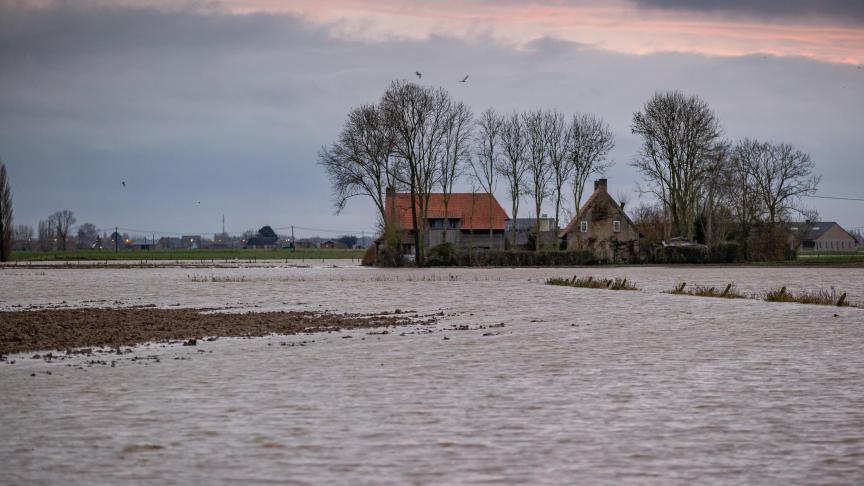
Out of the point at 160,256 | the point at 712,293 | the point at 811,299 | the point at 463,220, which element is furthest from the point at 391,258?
the point at 160,256

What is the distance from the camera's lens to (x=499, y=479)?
9047 mm

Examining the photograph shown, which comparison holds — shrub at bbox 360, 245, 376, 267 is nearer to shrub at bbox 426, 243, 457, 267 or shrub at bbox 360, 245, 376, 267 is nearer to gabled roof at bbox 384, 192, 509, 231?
shrub at bbox 426, 243, 457, 267

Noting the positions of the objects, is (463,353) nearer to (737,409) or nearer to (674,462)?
(737,409)

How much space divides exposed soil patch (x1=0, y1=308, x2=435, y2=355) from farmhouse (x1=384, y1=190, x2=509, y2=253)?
263ft

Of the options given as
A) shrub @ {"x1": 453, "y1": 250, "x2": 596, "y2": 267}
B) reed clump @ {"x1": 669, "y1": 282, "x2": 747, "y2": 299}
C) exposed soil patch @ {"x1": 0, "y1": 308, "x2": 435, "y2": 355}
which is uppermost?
shrub @ {"x1": 453, "y1": 250, "x2": 596, "y2": 267}

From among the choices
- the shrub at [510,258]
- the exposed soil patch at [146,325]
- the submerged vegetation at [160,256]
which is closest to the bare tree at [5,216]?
the submerged vegetation at [160,256]

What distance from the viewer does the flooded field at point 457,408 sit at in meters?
9.55

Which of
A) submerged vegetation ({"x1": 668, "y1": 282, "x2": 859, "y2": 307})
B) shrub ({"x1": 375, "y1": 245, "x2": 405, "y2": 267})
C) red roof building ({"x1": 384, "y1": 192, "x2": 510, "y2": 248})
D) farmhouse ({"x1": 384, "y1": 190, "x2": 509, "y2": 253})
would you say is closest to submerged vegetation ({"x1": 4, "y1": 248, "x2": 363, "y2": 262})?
farmhouse ({"x1": 384, "y1": 190, "x2": 509, "y2": 253})

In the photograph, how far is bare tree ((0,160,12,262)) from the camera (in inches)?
4358

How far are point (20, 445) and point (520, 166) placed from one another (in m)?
84.7

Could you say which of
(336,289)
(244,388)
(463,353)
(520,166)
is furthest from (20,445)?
(520,166)

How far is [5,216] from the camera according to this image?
111 meters

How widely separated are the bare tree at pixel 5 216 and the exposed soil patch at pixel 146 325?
3496 inches

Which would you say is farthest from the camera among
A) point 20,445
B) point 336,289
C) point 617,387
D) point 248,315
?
point 336,289
